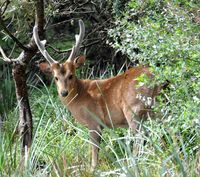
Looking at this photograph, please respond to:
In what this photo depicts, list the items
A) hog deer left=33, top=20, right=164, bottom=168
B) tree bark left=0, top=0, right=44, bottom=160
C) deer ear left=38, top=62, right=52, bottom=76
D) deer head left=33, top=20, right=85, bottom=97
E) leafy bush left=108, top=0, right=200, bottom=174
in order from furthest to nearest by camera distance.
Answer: deer ear left=38, top=62, right=52, bottom=76
deer head left=33, top=20, right=85, bottom=97
hog deer left=33, top=20, right=164, bottom=168
tree bark left=0, top=0, right=44, bottom=160
leafy bush left=108, top=0, right=200, bottom=174

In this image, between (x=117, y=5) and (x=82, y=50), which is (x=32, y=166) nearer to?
(x=117, y=5)

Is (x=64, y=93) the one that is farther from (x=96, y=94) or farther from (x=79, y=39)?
(x=79, y=39)

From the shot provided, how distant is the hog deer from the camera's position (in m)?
8.73

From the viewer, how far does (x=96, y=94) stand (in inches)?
368

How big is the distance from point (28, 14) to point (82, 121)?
163 centimetres

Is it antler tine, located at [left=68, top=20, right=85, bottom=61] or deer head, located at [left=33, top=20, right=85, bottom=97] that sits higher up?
antler tine, located at [left=68, top=20, right=85, bottom=61]

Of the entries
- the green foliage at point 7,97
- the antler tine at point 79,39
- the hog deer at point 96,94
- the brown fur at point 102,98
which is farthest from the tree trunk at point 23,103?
the green foliage at point 7,97

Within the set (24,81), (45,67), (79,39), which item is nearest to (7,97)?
(45,67)

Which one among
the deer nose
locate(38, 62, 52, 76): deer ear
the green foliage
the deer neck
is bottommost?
the green foliage

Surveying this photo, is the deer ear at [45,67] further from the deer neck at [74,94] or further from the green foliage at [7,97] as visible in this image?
the green foliage at [7,97]

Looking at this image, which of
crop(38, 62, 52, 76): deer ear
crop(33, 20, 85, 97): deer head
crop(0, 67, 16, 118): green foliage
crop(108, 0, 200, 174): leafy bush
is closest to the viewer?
crop(108, 0, 200, 174): leafy bush

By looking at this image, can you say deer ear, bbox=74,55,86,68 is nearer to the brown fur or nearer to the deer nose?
the brown fur

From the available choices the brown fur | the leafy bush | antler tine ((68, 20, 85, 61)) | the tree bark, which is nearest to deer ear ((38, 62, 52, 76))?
the brown fur

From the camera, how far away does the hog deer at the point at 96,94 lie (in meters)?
8.73
